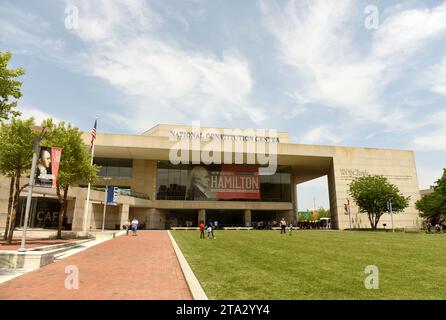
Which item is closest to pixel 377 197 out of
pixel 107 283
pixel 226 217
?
pixel 226 217

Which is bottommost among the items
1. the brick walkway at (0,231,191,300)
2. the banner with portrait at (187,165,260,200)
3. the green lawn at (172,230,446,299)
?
the brick walkway at (0,231,191,300)

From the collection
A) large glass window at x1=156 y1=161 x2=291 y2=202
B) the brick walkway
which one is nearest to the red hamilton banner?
large glass window at x1=156 y1=161 x2=291 y2=202

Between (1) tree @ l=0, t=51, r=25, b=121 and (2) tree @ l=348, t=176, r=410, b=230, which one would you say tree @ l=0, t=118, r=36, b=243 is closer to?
(1) tree @ l=0, t=51, r=25, b=121

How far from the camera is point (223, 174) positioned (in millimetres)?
59750

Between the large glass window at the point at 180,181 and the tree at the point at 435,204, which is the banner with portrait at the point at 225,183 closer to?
the large glass window at the point at 180,181

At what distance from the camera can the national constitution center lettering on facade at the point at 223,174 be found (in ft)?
168

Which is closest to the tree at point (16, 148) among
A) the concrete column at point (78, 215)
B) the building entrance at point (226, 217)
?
the concrete column at point (78, 215)

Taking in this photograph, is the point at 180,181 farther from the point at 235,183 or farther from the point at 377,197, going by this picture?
the point at 377,197

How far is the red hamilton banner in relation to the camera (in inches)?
A: 2343

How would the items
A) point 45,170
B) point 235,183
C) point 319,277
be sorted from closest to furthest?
1. point 319,277
2. point 45,170
3. point 235,183

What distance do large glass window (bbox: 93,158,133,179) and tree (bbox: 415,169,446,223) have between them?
5095 centimetres

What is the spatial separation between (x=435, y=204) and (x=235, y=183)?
108ft
